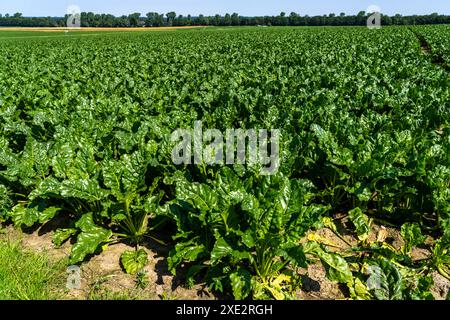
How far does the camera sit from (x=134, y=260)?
3.83 meters

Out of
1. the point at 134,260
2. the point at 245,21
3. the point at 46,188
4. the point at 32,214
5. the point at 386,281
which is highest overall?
the point at 245,21

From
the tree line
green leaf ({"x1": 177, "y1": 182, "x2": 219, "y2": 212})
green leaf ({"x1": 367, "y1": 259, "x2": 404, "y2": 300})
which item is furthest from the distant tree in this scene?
green leaf ({"x1": 367, "y1": 259, "x2": 404, "y2": 300})

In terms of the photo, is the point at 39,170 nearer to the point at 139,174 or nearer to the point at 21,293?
the point at 139,174

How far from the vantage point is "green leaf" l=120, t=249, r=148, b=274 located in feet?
12.3

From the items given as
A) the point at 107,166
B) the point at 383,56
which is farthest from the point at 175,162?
the point at 383,56

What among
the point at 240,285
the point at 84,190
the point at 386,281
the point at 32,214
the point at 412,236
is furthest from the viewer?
the point at 32,214

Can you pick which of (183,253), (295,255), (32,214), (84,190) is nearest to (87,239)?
(84,190)

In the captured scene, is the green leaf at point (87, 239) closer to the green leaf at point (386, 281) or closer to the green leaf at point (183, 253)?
the green leaf at point (183, 253)

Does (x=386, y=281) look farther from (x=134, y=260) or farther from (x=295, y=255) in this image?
(x=134, y=260)

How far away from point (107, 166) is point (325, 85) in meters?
7.88

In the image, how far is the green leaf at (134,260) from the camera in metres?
3.74

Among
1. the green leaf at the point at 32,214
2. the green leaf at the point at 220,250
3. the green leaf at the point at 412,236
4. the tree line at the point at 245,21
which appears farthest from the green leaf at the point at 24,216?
the tree line at the point at 245,21

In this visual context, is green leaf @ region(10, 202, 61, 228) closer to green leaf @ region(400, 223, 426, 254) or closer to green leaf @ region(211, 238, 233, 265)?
green leaf @ region(211, 238, 233, 265)
